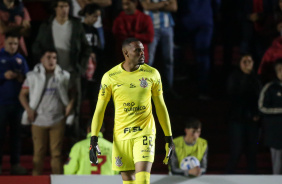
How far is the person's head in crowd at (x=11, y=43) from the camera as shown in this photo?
8000 mm

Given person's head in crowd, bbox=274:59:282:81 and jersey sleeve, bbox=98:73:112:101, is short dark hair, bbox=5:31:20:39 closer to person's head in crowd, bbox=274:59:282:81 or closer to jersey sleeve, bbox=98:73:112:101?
jersey sleeve, bbox=98:73:112:101

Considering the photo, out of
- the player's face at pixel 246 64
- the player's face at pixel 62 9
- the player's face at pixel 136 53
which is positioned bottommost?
the player's face at pixel 246 64

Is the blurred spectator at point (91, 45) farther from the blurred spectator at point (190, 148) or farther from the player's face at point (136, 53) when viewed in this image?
the player's face at point (136, 53)

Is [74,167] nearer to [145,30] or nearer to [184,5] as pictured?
[145,30]

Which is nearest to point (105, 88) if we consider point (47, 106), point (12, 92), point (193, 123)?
point (193, 123)

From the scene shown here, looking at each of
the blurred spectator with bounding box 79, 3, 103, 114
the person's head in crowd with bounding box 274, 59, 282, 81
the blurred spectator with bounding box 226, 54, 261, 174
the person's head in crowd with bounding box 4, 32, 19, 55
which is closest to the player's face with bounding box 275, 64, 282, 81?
the person's head in crowd with bounding box 274, 59, 282, 81

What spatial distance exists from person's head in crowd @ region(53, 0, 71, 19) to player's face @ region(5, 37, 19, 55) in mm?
666

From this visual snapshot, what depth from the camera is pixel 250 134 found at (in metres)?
7.90

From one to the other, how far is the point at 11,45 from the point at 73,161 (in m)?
1.97

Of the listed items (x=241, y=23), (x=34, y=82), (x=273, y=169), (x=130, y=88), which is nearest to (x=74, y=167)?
(x=34, y=82)

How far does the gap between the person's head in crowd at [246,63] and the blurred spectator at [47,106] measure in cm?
222

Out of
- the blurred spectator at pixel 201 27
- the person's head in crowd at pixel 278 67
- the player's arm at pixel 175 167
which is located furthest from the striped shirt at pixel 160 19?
the player's arm at pixel 175 167

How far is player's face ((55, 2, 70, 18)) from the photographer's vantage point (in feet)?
27.1

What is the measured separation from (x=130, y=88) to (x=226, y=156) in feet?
12.0
